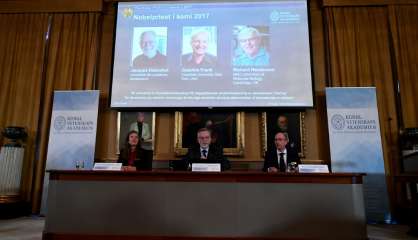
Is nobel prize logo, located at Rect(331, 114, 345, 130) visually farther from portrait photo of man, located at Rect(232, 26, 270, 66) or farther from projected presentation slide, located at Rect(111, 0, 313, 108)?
portrait photo of man, located at Rect(232, 26, 270, 66)

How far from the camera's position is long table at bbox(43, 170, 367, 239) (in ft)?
8.31

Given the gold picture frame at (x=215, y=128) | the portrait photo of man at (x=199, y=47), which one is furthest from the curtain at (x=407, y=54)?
the portrait photo of man at (x=199, y=47)

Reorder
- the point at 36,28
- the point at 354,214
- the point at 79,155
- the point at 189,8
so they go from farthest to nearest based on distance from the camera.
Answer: the point at 36,28, the point at 189,8, the point at 79,155, the point at 354,214

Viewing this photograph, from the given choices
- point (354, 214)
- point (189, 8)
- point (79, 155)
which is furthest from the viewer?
point (189, 8)

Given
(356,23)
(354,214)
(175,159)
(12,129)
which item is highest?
(356,23)

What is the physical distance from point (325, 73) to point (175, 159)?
8.76ft

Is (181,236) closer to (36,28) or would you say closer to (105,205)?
Result: (105,205)

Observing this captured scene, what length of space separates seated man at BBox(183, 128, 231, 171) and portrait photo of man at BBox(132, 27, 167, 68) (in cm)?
158

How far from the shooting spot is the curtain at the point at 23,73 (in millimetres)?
5056

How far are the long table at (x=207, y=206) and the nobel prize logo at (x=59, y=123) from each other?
2332 mm

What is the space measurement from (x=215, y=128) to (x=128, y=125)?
4.37ft

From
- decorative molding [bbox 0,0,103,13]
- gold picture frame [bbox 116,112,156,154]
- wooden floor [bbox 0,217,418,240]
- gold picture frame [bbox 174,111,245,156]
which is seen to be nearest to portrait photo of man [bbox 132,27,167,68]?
gold picture frame [bbox 116,112,156,154]

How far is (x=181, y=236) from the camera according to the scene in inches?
101

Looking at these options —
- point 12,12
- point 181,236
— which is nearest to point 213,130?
point 181,236
